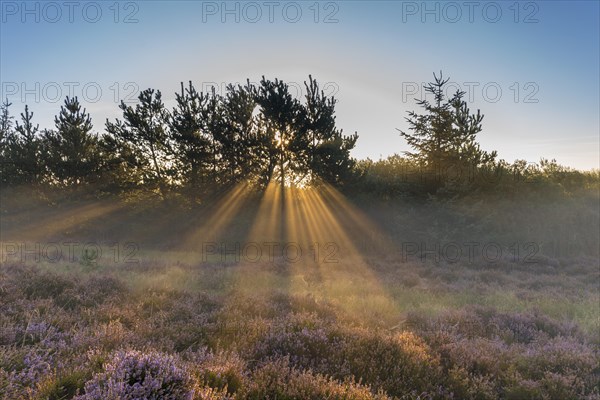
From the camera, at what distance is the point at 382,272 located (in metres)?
14.1

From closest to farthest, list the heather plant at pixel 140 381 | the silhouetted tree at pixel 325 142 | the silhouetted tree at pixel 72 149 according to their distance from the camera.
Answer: the heather plant at pixel 140 381 → the silhouetted tree at pixel 325 142 → the silhouetted tree at pixel 72 149

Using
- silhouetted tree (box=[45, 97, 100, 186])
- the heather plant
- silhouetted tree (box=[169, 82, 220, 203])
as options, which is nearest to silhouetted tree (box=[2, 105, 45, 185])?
silhouetted tree (box=[45, 97, 100, 186])

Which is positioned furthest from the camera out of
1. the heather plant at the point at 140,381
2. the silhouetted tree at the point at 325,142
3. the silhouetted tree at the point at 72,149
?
the silhouetted tree at the point at 72,149

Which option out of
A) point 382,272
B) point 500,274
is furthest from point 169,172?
point 500,274

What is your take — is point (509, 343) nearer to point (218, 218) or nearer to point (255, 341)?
point (255, 341)

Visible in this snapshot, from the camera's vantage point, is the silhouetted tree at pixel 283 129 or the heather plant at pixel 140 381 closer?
the heather plant at pixel 140 381

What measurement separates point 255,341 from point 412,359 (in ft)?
7.03

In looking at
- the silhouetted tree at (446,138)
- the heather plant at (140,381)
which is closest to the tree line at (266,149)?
the silhouetted tree at (446,138)

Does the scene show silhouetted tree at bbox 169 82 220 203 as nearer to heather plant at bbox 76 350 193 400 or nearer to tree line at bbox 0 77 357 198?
tree line at bbox 0 77 357 198

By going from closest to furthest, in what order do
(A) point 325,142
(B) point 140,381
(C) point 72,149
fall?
(B) point 140,381 < (A) point 325,142 < (C) point 72,149

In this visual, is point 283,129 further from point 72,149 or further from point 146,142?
point 72,149

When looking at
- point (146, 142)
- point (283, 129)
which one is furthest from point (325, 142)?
point (146, 142)

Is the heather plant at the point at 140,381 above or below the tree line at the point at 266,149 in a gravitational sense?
below

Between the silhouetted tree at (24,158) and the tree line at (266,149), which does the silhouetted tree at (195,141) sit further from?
the silhouetted tree at (24,158)
